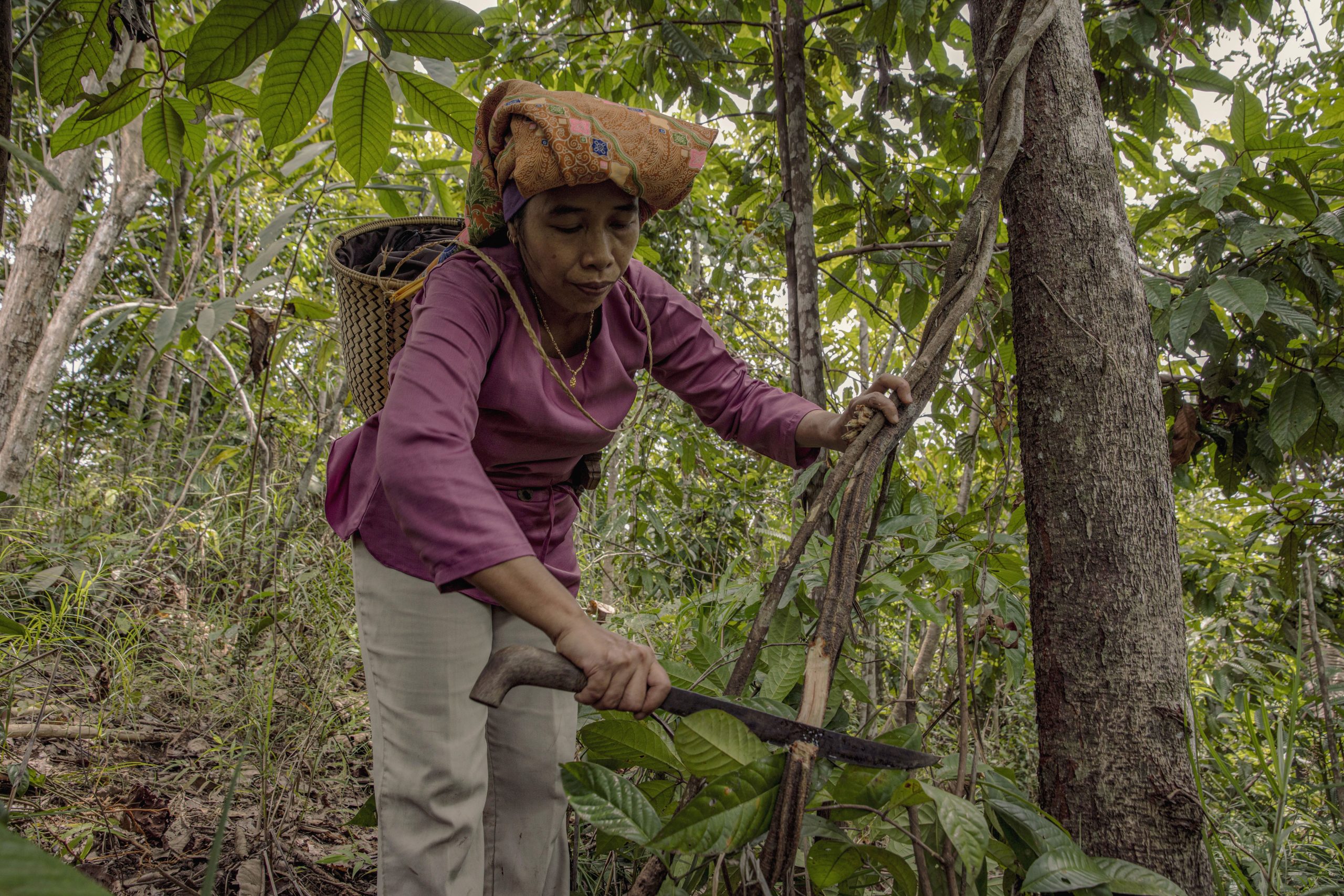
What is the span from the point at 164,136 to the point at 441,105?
0.61 meters

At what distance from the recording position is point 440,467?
1.14 m

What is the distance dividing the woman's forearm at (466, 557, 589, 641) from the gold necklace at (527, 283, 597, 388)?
55 centimetres

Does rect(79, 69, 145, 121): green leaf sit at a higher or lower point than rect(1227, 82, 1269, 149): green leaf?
lower

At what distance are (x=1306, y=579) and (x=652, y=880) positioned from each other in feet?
8.14

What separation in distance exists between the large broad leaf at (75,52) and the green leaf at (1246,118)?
2337mm

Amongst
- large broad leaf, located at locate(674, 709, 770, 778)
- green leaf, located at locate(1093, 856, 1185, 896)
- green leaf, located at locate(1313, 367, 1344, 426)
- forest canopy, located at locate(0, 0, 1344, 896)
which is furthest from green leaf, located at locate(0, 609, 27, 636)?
green leaf, located at locate(1313, 367, 1344, 426)

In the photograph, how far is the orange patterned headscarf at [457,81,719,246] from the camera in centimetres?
128

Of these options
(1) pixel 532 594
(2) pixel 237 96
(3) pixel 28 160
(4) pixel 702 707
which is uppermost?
(2) pixel 237 96

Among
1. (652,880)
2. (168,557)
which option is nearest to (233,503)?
(168,557)

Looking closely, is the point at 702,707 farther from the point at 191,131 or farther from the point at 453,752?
the point at 191,131

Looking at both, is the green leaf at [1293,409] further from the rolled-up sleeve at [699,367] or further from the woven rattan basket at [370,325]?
the woven rattan basket at [370,325]

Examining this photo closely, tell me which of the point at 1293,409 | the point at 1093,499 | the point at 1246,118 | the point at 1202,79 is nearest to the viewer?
the point at 1093,499

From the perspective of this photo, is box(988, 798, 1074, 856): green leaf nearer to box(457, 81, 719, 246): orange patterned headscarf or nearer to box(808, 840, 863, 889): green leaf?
box(808, 840, 863, 889): green leaf

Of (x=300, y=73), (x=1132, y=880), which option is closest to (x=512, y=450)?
(x=300, y=73)
